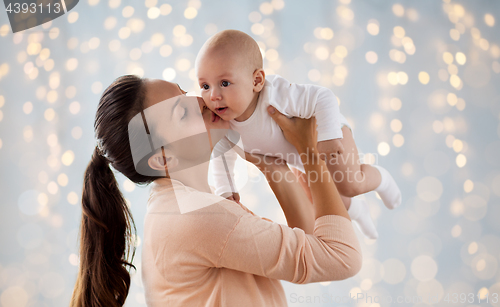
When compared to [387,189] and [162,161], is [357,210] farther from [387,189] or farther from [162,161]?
[162,161]

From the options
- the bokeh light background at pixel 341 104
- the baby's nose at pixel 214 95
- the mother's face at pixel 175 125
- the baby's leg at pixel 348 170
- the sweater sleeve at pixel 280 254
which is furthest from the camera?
the bokeh light background at pixel 341 104

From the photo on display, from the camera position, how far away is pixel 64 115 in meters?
1.65

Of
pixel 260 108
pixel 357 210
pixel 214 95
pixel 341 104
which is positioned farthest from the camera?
pixel 341 104

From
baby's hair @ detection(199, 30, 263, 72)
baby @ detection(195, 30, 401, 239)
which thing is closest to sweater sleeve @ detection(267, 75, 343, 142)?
baby @ detection(195, 30, 401, 239)

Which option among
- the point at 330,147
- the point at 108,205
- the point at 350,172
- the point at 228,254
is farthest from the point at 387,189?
the point at 108,205

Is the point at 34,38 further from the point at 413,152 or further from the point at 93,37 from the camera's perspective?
the point at 413,152

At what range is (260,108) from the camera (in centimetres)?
106

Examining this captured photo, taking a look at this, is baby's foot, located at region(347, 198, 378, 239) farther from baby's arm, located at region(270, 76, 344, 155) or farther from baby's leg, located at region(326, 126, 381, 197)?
baby's arm, located at region(270, 76, 344, 155)

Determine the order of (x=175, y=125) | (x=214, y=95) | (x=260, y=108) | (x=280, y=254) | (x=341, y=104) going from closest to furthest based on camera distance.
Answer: (x=280, y=254)
(x=175, y=125)
(x=214, y=95)
(x=260, y=108)
(x=341, y=104)

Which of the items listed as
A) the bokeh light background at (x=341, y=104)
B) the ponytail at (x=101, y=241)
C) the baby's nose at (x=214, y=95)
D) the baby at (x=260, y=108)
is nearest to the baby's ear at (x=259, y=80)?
the baby at (x=260, y=108)

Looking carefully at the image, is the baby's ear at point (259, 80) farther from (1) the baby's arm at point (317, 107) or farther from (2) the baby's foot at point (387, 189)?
(2) the baby's foot at point (387, 189)

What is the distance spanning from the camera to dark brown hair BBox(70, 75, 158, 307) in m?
0.78

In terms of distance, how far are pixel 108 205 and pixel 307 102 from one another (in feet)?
2.00

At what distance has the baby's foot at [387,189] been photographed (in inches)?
50.1
